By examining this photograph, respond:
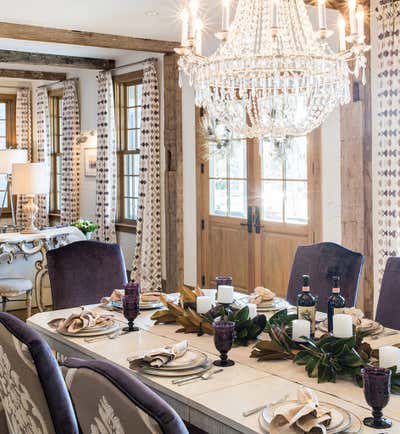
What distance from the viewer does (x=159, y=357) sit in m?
2.32

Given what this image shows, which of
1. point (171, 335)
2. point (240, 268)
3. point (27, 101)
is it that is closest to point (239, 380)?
point (171, 335)

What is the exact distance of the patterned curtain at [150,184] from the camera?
766cm

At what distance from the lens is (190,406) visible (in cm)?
206

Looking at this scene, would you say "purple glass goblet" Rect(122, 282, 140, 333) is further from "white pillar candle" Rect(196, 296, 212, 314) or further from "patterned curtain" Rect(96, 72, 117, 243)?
"patterned curtain" Rect(96, 72, 117, 243)

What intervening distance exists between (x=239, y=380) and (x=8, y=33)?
4781mm

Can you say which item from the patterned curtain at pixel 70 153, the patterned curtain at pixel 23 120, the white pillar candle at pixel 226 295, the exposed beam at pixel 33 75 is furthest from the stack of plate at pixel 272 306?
the patterned curtain at pixel 23 120

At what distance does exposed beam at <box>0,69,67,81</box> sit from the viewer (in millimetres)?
9781

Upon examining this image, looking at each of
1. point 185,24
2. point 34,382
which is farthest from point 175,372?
point 185,24

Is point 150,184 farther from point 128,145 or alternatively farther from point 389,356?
point 389,356

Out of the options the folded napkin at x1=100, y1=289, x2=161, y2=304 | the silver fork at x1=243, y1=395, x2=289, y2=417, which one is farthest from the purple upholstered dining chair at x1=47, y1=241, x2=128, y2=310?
the silver fork at x1=243, y1=395, x2=289, y2=417

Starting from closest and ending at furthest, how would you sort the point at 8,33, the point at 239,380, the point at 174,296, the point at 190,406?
the point at 190,406, the point at 239,380, the point at 174,296, the point at 8,33

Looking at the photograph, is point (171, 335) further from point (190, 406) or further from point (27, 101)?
point (27, 101)

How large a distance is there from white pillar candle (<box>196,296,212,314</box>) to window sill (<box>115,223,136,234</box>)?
543cm

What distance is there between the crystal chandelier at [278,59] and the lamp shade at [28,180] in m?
3.08
